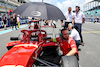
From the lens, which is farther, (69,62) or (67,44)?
(67,44)

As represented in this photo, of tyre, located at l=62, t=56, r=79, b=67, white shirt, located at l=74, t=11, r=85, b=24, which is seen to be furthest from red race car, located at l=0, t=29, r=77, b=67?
white shirt, located at l=74, t=11, r=85, b=24

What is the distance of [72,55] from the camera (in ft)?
8.54

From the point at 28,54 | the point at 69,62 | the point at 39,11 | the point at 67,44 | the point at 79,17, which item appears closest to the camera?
the point at 69,62

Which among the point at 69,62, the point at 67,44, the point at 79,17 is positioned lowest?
the point at 69,62

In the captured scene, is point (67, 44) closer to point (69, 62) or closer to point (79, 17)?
point (69, 62)

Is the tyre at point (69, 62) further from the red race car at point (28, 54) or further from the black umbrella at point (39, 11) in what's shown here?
the black umbrella at point (39, 11)

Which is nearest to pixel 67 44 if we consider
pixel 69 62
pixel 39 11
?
pixel 69 62

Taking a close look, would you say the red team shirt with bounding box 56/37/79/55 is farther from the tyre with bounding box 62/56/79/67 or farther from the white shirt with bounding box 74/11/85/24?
the white shirt with bounding box 74/11/85/24

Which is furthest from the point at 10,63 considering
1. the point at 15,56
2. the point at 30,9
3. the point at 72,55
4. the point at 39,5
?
the point at 39,5

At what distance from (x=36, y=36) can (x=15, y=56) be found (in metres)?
1.65

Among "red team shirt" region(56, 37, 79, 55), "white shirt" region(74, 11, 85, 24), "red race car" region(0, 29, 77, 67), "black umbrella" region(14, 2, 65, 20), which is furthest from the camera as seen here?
"white shirt" region(74, 11, 85, 24)

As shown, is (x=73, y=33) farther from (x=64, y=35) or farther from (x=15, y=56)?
(x=15, y=56)

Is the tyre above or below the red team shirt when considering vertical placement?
below

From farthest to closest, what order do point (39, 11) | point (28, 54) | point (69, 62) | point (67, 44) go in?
point (39, 11) → point (67, 44) → point (28, 54) → point (69, 62)
